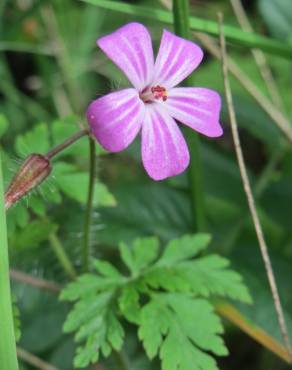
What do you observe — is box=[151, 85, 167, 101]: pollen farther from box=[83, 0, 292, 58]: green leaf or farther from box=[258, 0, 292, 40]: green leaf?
box=[258, 0, 292, 40]: green leaf

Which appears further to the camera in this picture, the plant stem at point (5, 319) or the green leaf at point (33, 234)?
the green leaf at point (33, 234)

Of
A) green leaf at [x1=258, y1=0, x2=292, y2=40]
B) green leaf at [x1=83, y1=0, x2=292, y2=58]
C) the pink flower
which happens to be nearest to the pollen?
the pink flower

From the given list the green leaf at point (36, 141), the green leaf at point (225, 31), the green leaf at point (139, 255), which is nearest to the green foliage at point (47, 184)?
the green leaf at point (36, 141)

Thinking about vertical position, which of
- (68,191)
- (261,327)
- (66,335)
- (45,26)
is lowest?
(261,327)

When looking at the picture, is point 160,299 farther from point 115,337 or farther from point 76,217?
point 76,217

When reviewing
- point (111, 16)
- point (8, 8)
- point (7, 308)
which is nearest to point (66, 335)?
point (7, 308)

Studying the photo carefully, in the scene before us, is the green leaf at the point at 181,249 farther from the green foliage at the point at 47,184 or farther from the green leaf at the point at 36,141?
the green leaf at the point at 36,141

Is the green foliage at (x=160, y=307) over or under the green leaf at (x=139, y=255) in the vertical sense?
under
